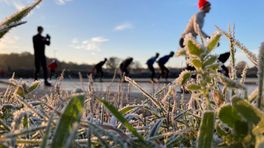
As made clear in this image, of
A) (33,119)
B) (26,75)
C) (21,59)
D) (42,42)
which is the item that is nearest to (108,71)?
(26,75)

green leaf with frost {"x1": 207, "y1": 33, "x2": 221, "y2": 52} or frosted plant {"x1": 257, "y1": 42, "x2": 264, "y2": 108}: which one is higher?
green leaf with frost {"x1": 207, "y1": 33, "x2": 221, "y2": 52}

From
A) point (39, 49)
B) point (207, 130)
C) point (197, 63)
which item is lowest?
point (207, 130)

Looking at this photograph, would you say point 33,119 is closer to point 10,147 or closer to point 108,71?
point 10,147

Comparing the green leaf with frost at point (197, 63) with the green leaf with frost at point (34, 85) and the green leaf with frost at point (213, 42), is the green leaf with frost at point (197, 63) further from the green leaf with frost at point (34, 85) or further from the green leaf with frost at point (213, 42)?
the green leaf with frost at point (34, 85)

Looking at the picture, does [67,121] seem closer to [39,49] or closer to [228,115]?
[228,115]

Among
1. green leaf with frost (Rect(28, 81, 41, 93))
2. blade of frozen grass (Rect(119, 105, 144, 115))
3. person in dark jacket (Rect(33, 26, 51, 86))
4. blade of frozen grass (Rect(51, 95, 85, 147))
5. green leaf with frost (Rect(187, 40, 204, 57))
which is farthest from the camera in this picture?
person in dark jacket (Rect(33, 26, 51, 86))

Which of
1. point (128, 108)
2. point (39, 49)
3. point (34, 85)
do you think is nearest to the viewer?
point (128, 108)

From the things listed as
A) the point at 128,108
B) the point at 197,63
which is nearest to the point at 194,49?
the point at 197,63

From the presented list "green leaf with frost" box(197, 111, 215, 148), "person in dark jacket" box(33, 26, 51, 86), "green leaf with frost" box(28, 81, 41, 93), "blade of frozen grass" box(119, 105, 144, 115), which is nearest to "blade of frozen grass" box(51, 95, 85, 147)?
"green leaf with frost" box(197, 111, 215, 148)

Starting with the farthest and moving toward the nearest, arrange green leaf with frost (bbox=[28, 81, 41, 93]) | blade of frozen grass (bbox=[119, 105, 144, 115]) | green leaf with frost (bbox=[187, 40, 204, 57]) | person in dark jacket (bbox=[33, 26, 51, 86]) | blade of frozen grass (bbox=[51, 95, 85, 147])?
person in dark jacket (bbox=[33, 26, 51, 86]) → green leaf with frost (bbox=[28, 81, 41, 93]) → blade of frozen grass (bbox=[119, 105, 144, 115]) → green leaf with frost (bbox=[187, 40, 204, 57]) → blade of frozen grass (bbox=[51, 95, 85, 147])

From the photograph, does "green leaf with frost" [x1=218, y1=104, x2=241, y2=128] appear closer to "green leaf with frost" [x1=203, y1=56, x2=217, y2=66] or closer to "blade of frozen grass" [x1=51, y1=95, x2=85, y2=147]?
"green leaf with frost" [x1=203, y1=56, x2=217, y2=66]

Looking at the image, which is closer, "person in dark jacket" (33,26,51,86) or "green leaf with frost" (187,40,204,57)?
"green leaf with frost" (187,40,204,57)

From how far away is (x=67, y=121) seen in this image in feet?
1.85

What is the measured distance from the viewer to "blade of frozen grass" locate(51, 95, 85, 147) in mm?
555
